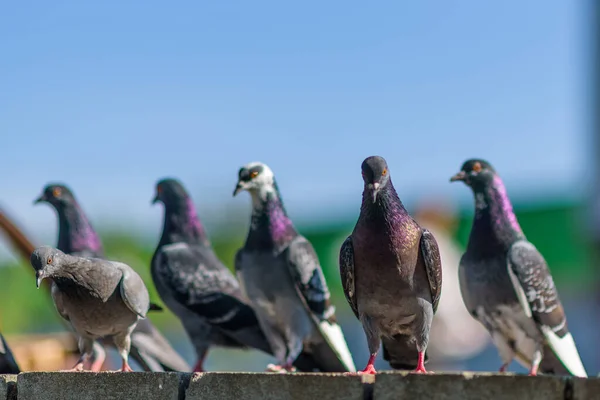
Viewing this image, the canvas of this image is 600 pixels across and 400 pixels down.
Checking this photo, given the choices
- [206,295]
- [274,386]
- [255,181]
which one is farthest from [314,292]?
[274,386]

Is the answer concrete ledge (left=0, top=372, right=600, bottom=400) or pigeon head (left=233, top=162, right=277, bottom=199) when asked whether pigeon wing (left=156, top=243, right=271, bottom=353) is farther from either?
concrete ledge (left=0, top=372, right=600, bottom=400)

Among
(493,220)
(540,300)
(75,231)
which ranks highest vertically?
(493,220)

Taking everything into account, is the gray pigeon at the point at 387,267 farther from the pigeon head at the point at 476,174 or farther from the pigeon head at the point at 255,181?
the pigeon head at the point at 255,181

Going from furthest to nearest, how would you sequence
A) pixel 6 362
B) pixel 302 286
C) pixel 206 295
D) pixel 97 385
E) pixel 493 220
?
pixel 206 295 < pixel 302 286 < pixel 493 220 < pixel 6 362 < pixel 97 385

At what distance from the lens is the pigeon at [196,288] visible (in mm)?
6879

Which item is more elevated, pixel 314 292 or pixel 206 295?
pixel 314 292

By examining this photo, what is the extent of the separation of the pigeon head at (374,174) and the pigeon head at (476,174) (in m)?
1.32

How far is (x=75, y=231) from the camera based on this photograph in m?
6.85

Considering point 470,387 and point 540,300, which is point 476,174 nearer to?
point 540,300

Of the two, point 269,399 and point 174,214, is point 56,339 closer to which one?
point 174,214

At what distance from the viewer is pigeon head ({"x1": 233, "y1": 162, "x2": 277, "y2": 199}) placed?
6441 millimetres

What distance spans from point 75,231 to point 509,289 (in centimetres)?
346

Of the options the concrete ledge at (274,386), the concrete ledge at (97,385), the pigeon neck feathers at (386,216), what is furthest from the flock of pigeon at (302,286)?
the concrete ledge at (274,386)

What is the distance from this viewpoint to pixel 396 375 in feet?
12.2
